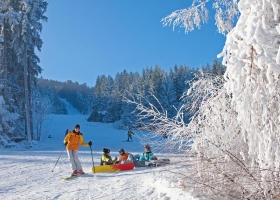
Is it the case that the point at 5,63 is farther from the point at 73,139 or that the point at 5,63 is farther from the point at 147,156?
the point at 147,156

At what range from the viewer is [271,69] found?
2885mm

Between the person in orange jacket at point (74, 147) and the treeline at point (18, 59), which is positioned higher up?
the treeline at point (18, 59)

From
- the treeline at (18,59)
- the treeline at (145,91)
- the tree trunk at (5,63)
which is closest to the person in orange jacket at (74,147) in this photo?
the treeline at (18,59)

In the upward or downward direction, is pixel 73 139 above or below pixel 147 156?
above

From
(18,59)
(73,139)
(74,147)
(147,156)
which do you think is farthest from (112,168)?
(18,59)

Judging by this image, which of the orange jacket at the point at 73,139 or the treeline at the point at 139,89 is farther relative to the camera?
the treeline at the point at 139,89

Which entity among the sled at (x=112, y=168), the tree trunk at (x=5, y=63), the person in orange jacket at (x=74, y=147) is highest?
the tree trunk at (x=5, y=63)

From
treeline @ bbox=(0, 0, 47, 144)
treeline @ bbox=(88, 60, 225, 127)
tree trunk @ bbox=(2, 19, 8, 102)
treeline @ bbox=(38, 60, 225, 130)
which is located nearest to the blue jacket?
treeline @ bbox=(0, 0, 47, 144)

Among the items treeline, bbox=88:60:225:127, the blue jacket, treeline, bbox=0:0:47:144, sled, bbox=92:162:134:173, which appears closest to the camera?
sled, bbox=92:162:134:173

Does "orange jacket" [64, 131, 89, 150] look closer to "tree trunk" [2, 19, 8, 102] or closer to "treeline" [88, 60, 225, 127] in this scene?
"tree trunk" [2, 19, 8, 102]

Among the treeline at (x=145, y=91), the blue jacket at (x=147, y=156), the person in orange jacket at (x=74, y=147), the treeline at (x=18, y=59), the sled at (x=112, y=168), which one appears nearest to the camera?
the person in orange jacket at (x=74, y=147)

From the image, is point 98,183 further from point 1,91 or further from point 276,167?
point 1,91

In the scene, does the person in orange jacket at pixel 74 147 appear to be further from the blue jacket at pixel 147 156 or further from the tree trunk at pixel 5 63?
the tree trunk at pixel 5 63

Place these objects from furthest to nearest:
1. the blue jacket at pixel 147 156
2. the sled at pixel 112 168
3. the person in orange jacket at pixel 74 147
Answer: the blue jacket at pixel 147 156 < the sled at pixel 112 168 < the person in orange jacket at pixel 74 147
